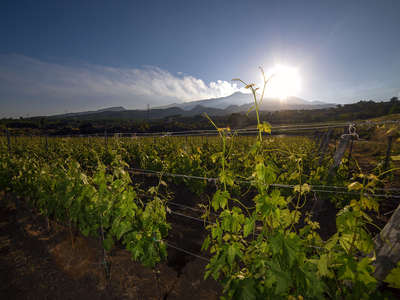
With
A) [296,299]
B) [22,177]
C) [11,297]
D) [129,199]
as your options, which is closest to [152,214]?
[129,199]

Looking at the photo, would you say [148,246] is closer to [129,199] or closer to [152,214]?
[152,214]

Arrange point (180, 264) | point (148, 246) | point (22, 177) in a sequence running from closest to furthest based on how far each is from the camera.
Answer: point (148, 246) < point (180, 264) < point (22, 177)

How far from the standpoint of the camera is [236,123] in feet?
183

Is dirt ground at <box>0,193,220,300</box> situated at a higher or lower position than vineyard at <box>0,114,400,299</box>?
lower

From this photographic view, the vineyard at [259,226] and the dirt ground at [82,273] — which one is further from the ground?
the vineyard at [259,226]

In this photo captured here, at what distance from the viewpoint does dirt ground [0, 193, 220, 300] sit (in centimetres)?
235

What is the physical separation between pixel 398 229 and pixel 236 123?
56.1 meters

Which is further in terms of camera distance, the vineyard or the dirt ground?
the dirt ground

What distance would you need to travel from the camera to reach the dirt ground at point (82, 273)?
2350mm

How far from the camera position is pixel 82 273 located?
2621mm

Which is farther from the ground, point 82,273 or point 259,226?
point 82,273

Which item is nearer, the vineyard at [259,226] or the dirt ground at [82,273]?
the vineyard at [259,226]

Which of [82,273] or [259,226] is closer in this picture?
[82,273]

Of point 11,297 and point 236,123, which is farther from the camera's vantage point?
point 236,123
